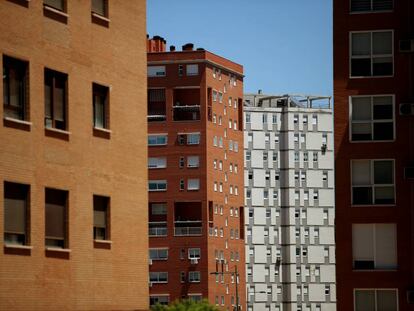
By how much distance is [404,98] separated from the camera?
55188 mm

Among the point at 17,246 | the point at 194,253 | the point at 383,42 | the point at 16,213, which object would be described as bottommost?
the point at 194,253

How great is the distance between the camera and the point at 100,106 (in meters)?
41.3

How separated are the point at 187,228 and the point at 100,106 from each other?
3869 inches

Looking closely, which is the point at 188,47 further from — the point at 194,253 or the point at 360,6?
the point at 360,6

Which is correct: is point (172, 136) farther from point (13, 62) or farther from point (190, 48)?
point (13, 62)

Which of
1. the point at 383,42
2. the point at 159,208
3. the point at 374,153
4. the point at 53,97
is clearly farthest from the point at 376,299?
the point at 159,208

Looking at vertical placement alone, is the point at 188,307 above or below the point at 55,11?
below

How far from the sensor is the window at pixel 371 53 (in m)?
55.6

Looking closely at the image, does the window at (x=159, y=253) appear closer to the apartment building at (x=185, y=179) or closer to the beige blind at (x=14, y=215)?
the apartment building at (x=185, y=179)

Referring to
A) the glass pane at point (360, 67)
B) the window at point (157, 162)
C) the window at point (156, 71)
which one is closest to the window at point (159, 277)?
the window at point (157, 162)

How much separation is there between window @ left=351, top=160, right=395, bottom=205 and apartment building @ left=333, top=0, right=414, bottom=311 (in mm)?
44

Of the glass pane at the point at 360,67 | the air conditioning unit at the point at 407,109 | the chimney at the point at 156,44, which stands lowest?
the air conditioning unit at the point at 407,109

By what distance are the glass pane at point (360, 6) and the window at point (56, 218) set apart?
892 inches

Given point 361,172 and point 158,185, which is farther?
→ point 158,185
